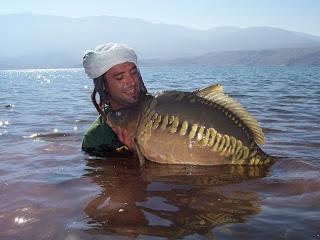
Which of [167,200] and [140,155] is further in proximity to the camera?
[140,155]

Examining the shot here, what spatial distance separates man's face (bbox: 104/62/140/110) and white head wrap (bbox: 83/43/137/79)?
0.08 metres

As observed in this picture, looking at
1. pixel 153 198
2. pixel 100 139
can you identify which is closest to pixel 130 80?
pixel 100 139

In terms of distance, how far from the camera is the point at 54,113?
13.5 m

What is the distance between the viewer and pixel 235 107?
5457 mm

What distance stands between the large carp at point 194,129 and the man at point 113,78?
13.8 inches

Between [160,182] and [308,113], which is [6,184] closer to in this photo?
[160,182]

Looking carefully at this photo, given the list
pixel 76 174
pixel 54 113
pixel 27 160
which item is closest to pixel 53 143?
pixel 27 160

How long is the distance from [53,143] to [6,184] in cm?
283

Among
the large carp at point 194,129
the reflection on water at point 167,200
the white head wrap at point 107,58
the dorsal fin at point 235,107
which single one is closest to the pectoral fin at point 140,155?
the large carp at point 194,129

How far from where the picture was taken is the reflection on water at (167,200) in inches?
130

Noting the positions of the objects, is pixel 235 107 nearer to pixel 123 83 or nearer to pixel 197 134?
pixel 197 134

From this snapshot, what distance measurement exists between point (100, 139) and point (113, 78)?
966mm

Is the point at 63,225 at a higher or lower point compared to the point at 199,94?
lower

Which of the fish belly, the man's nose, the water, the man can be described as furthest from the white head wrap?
the water
